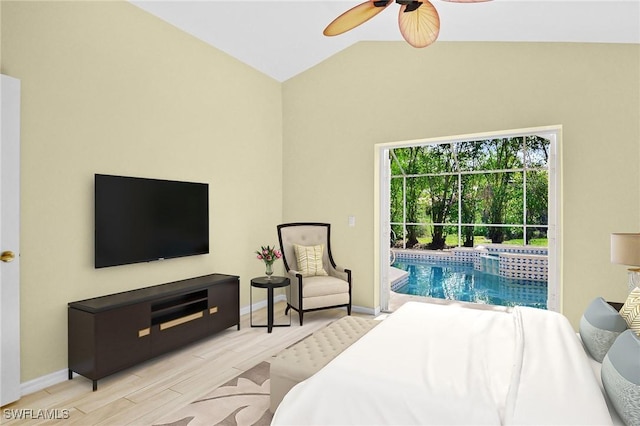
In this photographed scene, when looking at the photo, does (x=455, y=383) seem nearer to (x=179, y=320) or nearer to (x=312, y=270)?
(x=179, y=320)

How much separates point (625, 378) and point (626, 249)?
5.65 ft

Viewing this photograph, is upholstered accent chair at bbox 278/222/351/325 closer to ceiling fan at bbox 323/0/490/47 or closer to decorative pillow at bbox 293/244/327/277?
decorative pillow at bbox 293/244/327/277

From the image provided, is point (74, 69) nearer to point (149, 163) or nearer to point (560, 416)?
point (149, 163)

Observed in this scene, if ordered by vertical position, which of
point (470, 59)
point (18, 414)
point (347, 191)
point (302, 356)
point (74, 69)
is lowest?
point (18, 414)

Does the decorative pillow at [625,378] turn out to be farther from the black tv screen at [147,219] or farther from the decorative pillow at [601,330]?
the black tv screen at [147,219]

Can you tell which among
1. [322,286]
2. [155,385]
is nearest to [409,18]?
[322,286]

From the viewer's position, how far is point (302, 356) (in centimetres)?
222

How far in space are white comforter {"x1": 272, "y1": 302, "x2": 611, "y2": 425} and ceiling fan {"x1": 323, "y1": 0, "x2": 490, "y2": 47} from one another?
1.87 meters

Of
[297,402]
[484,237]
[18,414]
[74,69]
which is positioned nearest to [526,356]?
[297,402]

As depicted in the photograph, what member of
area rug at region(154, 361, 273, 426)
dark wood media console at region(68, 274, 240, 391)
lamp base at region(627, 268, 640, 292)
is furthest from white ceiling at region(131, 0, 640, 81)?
area rug at region(154, 361, 273, 426)

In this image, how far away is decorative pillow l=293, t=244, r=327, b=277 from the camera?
4.45 m

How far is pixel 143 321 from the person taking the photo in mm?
2961

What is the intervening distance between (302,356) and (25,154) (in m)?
2.43

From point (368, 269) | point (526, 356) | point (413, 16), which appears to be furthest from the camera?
point (368, 269)
